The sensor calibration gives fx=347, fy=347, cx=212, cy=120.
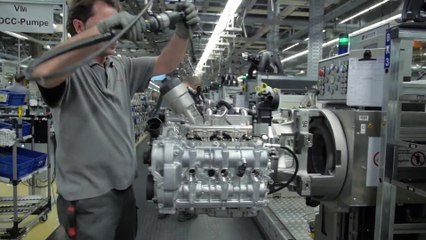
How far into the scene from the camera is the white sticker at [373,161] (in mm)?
2012

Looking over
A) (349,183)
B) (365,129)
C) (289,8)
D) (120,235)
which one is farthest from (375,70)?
(289,8)

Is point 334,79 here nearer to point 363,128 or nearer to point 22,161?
point 363,128

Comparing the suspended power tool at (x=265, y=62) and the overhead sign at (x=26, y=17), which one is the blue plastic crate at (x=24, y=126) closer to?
the overhead sign at (x=26, y=17)

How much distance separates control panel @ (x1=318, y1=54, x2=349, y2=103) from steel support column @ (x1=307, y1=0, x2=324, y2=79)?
350 cm

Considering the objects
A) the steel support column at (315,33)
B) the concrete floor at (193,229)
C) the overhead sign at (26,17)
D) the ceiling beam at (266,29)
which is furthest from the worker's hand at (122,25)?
the ceiling beam at (266,29)

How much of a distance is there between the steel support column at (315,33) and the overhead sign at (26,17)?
434cm

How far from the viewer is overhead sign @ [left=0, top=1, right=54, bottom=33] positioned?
152 inches

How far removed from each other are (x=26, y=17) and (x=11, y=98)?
95 cm

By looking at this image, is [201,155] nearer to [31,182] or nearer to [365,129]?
[365,129]

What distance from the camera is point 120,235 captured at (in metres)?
1.75

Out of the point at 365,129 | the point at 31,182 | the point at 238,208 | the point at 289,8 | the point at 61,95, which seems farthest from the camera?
the point at 289,8

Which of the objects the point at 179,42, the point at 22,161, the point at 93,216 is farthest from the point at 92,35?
the point at 22,161

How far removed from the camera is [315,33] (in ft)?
21.4

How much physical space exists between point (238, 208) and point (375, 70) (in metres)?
1.19
